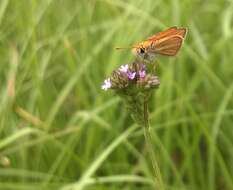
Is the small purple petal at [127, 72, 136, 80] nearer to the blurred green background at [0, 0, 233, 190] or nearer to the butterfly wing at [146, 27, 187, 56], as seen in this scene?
the butterfly wing at [146, 27, 187, 56]

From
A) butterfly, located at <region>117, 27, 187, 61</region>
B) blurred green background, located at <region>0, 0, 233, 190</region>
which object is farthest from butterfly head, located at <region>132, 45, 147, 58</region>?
blurred green background, located at <region>0, 0, 233, 190</region>

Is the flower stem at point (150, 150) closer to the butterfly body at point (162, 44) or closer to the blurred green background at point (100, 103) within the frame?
the butterfly body at point (162, 44)

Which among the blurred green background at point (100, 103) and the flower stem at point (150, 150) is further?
the blurred green background at point (100, 103)

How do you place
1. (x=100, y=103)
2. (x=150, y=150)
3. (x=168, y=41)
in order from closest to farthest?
(x=150, y=150)
(x=168, y=41)
(x=100, y=103)

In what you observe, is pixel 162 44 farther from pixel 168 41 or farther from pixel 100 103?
pixel 100 103

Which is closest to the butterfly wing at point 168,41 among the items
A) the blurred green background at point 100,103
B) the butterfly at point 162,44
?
the butterfly at point 162,44

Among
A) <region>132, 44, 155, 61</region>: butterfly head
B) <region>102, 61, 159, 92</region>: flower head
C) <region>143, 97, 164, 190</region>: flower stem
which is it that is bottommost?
<region>143, 97, 164, 190</region>: flower stem

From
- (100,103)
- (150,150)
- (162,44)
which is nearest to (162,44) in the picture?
(162,44)

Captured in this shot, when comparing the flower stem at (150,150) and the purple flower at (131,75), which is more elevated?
the purple flower at (131,75)
